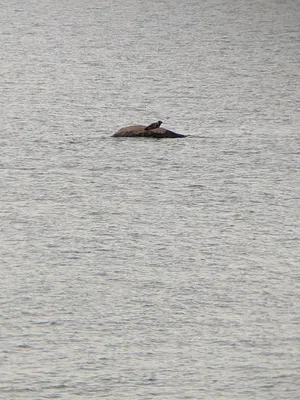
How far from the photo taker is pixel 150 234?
2.02 m

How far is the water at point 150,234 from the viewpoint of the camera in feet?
4.52

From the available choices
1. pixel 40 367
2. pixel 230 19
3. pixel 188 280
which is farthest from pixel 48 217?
pixel 230 19

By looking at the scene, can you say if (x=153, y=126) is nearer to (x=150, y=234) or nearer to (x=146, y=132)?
(x=146, y=132)

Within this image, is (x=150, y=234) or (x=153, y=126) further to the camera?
(x=153, y=126)

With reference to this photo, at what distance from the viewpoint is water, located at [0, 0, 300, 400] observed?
138 cm

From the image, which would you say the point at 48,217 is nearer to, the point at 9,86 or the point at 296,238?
the point at 296,238

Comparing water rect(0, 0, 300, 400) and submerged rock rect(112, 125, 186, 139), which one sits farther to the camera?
submerged rock rect(112, 125, 186, 139)

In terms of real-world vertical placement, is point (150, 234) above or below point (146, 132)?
above

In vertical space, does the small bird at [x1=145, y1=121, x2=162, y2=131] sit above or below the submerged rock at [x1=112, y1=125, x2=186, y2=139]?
above

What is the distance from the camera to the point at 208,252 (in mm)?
1910

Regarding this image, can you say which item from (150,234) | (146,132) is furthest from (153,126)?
(150,234)

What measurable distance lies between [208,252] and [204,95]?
1.96 meters

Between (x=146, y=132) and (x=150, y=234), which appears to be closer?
(x=150, y=234)

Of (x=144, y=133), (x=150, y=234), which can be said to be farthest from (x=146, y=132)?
(x=150, y=234)
